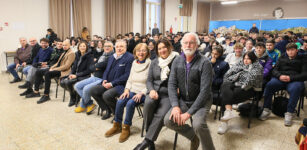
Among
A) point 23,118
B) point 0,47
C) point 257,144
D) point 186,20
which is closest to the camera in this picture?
point 257,144

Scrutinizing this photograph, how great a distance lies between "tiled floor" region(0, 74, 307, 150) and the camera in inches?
87.5

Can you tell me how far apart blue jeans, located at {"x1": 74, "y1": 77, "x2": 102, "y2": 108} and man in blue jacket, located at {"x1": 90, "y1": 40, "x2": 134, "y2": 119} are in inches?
7.2

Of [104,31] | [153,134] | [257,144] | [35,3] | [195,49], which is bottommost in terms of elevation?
[257,144]

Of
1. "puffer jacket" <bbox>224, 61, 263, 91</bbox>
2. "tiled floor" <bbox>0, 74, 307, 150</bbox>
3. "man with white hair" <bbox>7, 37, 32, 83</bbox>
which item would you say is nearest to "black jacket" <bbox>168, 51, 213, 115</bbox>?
"tiled floor" <bbox>0, 74, 307, 150</bbox>

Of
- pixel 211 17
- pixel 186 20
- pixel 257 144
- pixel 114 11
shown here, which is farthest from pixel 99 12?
pixel 211 17

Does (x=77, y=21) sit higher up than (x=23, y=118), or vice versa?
(x=77, y=21)

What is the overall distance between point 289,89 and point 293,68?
1.14 ft

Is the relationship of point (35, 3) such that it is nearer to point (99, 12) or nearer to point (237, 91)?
point (99, 12)

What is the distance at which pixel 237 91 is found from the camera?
256cm

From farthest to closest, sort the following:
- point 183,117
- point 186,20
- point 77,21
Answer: point 186,20 → point 77,21 → point 183,117

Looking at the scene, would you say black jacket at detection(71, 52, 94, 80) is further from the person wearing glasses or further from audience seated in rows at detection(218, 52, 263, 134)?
audience seated in rows at detection(218, 52, 263, 134)

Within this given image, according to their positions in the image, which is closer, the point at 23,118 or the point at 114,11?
the point at 23,118

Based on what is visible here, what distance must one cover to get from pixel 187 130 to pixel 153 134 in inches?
13.2

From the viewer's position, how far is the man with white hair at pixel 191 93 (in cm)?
181
